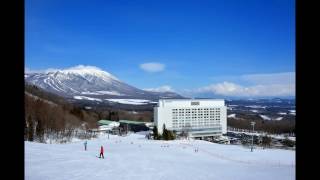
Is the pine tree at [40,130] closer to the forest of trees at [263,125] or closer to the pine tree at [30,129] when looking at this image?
the pine tree at [30,129]

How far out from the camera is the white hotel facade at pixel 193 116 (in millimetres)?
63588

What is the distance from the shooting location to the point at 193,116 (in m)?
67.6

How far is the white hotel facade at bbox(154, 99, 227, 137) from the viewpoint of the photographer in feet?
209

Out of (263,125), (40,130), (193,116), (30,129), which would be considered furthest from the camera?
(263,125)

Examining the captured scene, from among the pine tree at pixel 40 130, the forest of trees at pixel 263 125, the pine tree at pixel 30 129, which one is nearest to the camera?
the pine tree at pixel 30 129

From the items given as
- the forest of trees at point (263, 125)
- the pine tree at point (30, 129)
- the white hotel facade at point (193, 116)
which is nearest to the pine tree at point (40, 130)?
the pine tree at point (30, 129)

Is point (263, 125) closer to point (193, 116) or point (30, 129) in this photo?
point (193, 116)

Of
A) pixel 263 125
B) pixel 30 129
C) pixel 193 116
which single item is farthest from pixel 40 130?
pixel 263 125

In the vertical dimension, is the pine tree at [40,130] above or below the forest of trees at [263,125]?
above

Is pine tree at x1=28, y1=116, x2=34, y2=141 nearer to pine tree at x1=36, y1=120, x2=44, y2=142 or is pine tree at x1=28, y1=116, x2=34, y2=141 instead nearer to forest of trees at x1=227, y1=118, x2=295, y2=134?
pine tree at x1=36, y1=120, x2=44, y2=142

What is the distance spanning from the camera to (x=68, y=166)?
42.4 ft

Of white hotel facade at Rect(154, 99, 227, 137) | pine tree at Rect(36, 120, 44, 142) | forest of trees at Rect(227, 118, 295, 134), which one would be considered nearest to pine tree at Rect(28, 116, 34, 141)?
pine tree at Rect(36, 120, 44, 142)

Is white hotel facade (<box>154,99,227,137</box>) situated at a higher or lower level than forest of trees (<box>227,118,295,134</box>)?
higher
